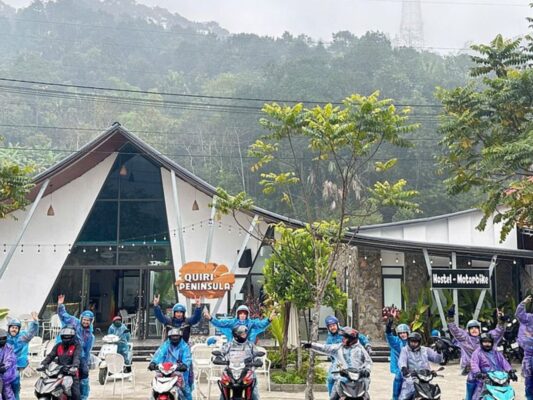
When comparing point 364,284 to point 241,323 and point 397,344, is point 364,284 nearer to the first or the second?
point 397,344

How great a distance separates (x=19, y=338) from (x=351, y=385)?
4.59 meters

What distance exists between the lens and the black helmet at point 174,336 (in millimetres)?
7609

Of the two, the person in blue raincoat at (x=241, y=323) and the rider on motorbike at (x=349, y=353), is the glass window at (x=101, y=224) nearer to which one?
the person in blue raincoat at (x=241, y=323)

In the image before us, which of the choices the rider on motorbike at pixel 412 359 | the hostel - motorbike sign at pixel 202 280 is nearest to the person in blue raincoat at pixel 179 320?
the rider on motorbike at pixel 412 359

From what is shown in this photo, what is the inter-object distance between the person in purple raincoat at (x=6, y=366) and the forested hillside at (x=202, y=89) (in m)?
25.1

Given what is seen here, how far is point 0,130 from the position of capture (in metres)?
49.5

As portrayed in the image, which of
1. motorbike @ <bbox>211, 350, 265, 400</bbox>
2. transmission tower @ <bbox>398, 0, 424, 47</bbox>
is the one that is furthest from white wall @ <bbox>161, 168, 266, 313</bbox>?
transmission tower @ <bbox>398, 0, 424, 47</bbox>

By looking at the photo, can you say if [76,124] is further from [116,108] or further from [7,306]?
[7,306]

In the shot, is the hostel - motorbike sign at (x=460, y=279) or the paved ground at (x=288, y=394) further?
the hostel - motorbike sign at (x=460, y=279)

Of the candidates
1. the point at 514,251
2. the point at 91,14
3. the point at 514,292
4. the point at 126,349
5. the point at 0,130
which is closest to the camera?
the point at 126,349

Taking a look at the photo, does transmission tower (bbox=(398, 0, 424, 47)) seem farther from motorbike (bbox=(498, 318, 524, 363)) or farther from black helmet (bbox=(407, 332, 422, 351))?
black helmet (bbox=(407, 332, 422, 351))

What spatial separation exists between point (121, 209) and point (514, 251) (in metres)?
11.6

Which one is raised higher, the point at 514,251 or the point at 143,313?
the point at 514,251

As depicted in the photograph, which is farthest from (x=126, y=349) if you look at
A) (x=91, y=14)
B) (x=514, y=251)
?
(x=91, y=14)
